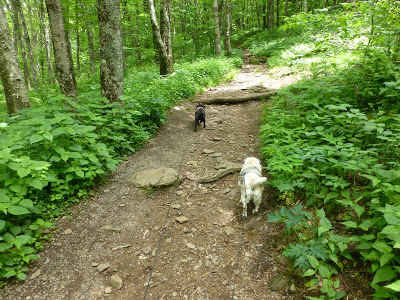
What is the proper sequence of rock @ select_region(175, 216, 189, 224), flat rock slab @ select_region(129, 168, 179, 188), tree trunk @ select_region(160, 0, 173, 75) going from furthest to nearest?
tree trunk @ select_region(160, 0, 173, 75)
flat rock slab @ select_region(129, 168, 179, 188)
rock @ select_region(175, 216, 189, 224)

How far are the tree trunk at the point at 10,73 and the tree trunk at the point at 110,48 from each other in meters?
2.07

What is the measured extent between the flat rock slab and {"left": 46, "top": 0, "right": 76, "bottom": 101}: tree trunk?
323 cm

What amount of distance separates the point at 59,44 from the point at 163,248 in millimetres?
5656

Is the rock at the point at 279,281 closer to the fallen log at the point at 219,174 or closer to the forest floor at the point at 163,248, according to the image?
the forest floor at the point at 163,248

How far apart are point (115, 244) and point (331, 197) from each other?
10.1 ft

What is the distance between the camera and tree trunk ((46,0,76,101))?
5.41 metres

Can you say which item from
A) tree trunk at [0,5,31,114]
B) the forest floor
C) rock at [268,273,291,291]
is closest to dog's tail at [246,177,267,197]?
the forest floor

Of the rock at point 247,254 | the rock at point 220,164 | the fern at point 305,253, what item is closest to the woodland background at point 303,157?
the fern at point 305,253

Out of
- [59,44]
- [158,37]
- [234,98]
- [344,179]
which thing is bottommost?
[344,179]

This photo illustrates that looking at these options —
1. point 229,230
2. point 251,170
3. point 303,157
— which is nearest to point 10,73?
point 251,170

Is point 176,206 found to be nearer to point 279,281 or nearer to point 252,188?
point 252,188

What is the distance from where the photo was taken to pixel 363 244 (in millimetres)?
2160

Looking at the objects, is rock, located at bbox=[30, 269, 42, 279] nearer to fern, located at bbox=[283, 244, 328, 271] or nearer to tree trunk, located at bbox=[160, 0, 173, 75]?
fern, located at bbox=[283, 244, 328, 271]

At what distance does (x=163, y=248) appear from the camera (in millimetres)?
3146
